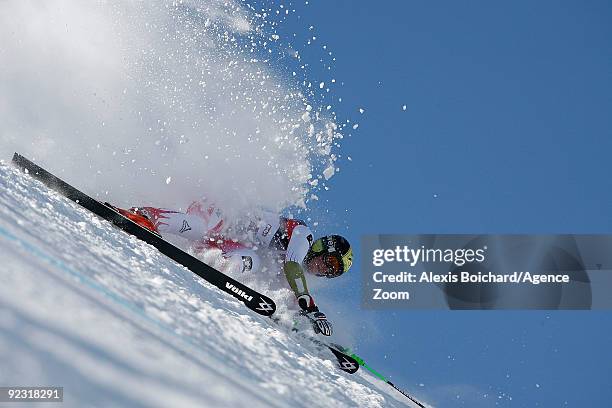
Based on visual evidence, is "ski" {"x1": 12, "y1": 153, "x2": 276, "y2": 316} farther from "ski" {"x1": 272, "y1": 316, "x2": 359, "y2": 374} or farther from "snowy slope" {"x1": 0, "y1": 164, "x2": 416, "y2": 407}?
"snowy slope" {"x1": 0, "y1": 164, "x2": 416, "y2": 407}

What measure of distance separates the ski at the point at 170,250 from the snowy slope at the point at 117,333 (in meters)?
1.11

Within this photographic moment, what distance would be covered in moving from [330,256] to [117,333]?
5087 millimetres

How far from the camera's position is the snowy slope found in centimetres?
158

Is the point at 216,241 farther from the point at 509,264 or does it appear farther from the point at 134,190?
the point at 509,264

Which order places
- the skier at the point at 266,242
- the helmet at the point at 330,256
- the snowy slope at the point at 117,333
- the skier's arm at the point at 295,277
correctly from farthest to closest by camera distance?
the helmet at the point at 330,256 → the skier at the point at 266,242 → the skier's arm at the point at 295,277 → the snowy slope at the point at 117,333

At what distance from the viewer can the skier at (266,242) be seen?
21.9ft

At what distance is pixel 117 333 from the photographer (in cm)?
197

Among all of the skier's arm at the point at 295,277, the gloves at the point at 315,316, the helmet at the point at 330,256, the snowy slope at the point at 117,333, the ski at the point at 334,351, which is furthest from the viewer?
the helmet at the point at 330,256

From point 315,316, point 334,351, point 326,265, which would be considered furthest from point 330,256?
point 334,351

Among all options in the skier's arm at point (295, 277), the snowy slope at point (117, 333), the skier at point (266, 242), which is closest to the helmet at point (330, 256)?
the skier at point (266, 242)

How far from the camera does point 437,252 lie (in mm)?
10930

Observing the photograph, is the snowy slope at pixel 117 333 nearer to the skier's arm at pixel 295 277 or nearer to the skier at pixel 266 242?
the skier's arm at pixel 295 277

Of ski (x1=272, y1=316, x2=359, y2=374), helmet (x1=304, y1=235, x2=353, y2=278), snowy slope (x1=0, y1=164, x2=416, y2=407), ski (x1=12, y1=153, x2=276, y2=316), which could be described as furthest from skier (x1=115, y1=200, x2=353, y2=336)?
snowy slope (x1=0, y1=164, x2=416, y2=407)

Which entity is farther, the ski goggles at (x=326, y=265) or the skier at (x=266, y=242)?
the ski goggles at (x=326, y=265)
